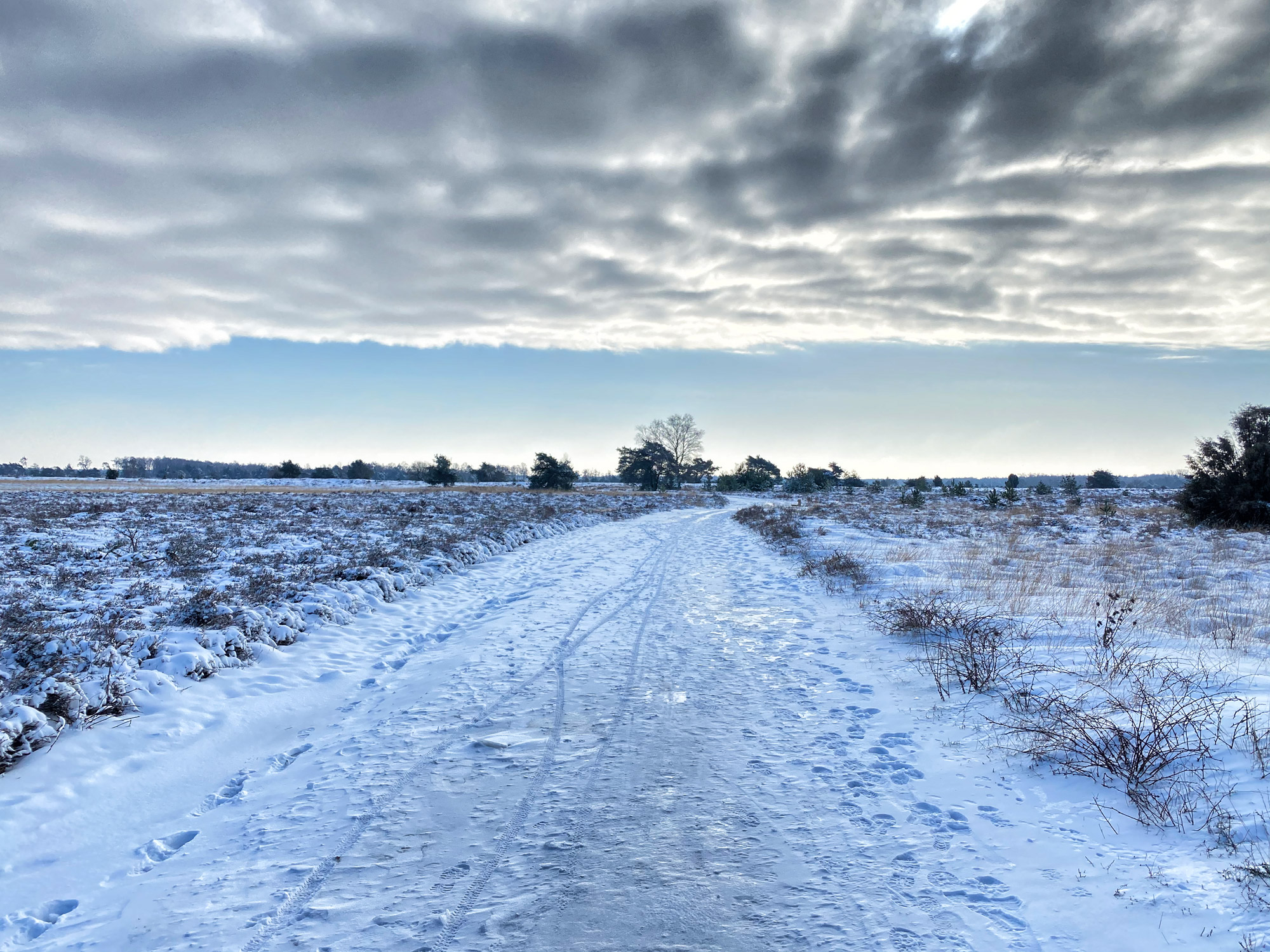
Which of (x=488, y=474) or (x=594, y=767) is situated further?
(x=488, y=474)

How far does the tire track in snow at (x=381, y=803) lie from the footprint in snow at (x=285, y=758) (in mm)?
1162

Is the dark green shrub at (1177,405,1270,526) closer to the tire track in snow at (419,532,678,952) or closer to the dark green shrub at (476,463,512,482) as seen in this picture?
the tire track in snow at (419,532,678,952)

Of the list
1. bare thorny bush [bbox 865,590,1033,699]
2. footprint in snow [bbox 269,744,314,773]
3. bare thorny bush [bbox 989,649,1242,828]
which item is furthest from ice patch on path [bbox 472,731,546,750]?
bare thorny bush [bbox 865,590,1033,699]

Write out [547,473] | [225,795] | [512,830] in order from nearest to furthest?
[512,830], [225,795], [547,473]

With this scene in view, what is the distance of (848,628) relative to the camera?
8.96 metres

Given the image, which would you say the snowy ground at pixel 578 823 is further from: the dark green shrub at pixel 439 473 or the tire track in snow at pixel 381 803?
the dark green shrub at pixel 439 473

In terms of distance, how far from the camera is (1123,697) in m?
5.17

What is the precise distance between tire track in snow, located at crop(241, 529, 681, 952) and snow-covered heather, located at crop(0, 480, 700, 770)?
3.06 m

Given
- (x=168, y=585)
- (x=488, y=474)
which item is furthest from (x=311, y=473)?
(x=168, y=585)

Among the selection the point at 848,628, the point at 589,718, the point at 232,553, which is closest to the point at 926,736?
the point at 589,718

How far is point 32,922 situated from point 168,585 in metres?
8.09

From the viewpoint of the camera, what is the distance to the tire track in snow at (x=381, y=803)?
2.99 metres

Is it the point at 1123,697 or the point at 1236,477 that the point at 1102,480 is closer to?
the point at 1236,477

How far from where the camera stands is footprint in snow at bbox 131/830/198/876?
11.9 ft
